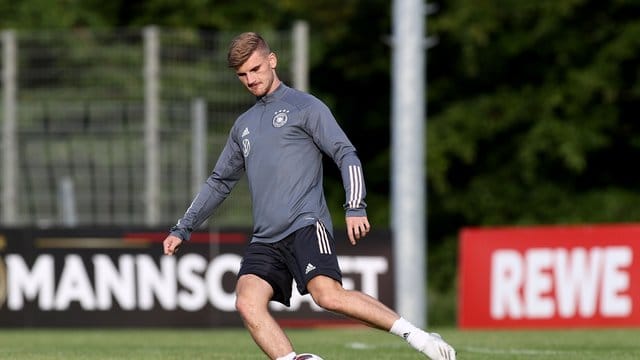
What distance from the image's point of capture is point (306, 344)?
50.3ft

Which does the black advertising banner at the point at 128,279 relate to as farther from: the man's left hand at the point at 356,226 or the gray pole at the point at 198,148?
the man's left hand at the point at 356,226

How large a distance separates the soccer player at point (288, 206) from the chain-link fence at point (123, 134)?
12.8 meters

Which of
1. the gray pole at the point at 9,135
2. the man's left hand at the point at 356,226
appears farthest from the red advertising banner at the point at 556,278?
the man's left hand at the point at 356,226

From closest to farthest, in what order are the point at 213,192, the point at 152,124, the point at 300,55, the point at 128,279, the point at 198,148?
the point at 213,192 → the point at 128,279 → the point at 198,148 → the point at 152,124 → the point at 300,55

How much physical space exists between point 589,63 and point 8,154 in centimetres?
1273

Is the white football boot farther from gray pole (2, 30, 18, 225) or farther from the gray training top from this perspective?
gray pole (2, 30, 18, 225)

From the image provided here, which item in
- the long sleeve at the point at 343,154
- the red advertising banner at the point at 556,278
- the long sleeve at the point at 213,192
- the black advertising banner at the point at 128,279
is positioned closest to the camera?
the long sleeve at the point at 343,154

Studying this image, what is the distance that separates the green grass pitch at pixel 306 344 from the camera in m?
12.6

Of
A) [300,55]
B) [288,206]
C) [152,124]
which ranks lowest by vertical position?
[288,206]

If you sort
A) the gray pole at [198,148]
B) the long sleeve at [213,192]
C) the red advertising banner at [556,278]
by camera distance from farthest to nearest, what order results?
the gray pole at [198,148] < the red advertising banner at [556,278] < the long sleeve at [213,192]

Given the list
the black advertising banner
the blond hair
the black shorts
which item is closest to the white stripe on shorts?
the black shorts

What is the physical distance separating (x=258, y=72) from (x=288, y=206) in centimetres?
73

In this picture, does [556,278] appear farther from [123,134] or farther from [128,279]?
[123,134]

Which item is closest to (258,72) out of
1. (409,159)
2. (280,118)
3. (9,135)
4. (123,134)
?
(280,118)
